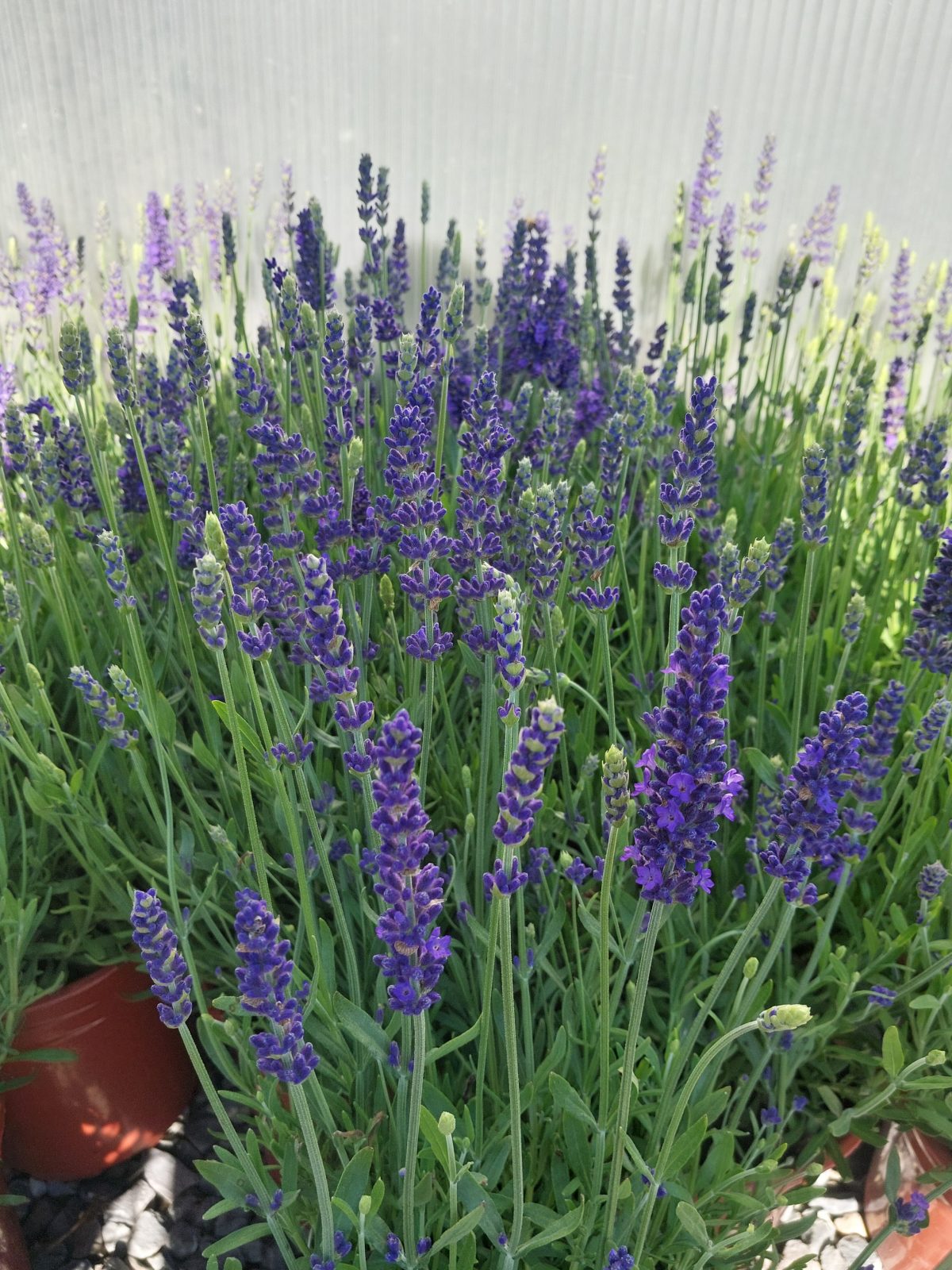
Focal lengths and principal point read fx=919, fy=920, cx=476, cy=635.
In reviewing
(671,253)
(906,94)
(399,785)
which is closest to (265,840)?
(399,785)

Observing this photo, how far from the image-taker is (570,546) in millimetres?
1406

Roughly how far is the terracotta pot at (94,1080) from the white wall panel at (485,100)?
2.92 metres

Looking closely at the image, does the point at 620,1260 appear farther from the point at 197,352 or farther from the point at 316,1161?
the point at 197,352

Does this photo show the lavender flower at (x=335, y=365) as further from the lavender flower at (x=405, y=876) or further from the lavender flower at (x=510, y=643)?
the lavender flower at (x=405, y=876)

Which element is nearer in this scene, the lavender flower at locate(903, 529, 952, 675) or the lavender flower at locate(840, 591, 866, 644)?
the lavender flower at locate(903, 529, 952, 675)

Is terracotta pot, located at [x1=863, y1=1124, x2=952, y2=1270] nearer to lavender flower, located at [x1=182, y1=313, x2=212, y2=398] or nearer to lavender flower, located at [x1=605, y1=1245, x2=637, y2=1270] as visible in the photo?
lavender flower, located at [x1=605, y1=1245, x2=637, y2=1270]

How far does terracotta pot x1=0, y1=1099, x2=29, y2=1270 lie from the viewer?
1437 millimetres

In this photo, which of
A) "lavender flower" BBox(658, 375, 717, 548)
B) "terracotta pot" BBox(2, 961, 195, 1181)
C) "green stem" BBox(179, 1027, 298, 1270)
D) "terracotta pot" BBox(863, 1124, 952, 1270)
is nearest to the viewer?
"green stem" BBox(179, 1027, 298, 1270)

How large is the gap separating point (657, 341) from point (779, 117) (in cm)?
177

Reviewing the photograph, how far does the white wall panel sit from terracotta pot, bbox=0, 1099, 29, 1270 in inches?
125

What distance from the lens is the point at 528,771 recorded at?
2.10ft

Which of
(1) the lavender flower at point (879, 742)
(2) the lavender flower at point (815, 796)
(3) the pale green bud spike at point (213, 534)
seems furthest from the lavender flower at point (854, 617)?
(3) the pale green bud spike at point (213, 534)

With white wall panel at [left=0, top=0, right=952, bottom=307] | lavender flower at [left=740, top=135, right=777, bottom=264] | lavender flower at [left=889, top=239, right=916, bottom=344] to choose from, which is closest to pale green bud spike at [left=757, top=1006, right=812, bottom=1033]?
lavender flower at [left=889, top=239, right=916, bottom=344]

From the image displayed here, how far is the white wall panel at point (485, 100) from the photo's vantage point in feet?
10.6
